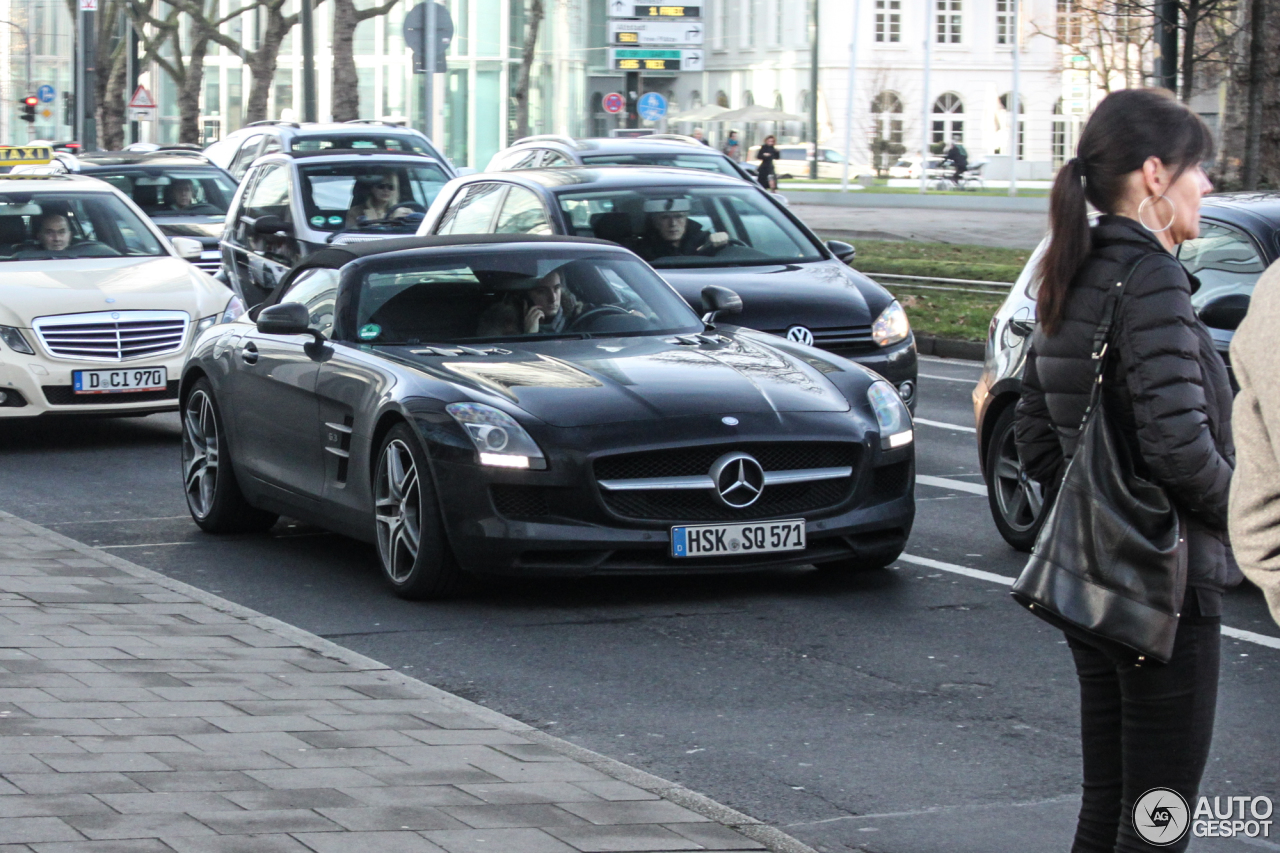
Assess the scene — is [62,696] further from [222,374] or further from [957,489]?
[957,489]

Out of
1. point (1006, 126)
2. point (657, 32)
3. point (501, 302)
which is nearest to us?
point (501, 302)

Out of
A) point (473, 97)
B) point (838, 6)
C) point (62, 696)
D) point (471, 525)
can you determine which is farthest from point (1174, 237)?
point (838, 6)

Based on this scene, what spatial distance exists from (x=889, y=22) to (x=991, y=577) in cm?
8540

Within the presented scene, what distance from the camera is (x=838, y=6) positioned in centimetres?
9150

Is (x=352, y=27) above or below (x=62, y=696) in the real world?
above

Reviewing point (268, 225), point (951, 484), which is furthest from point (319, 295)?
point (268, 225)

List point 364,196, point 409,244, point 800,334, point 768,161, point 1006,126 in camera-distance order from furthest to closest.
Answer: point 1006,126 < point 768,161 < point 364,196 < point 800,334 < point 409,244

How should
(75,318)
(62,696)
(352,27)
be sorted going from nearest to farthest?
(62,696)
(75,318)
(352,27)

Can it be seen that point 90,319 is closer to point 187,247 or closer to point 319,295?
point 187,247

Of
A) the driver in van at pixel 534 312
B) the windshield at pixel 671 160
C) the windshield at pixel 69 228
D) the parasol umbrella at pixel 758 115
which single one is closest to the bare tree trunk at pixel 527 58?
the parasol umbrella at pixel 758 115

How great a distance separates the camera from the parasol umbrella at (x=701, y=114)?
87.6m

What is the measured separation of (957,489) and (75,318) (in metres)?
5.49
